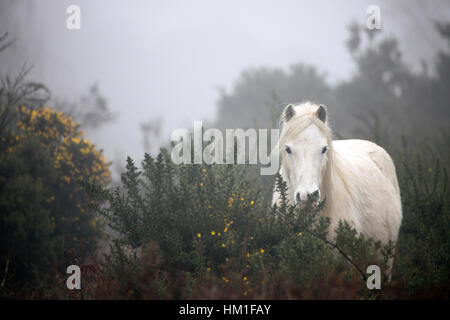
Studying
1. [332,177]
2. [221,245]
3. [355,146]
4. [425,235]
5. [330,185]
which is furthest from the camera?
[355,146]

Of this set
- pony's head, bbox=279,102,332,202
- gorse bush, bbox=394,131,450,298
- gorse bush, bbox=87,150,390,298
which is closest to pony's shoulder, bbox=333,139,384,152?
gorse bush, bbox=394,131,450,298

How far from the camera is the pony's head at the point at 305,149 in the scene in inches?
113

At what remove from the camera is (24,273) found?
483cm

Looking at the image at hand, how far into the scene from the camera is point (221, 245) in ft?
8.84

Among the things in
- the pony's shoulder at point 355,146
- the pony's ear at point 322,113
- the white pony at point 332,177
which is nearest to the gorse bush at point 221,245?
the white pony at point 332,177

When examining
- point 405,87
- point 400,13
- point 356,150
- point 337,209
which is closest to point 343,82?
point 405,87

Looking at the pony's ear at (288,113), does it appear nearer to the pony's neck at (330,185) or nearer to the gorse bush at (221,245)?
the pony's neck at (330,185)

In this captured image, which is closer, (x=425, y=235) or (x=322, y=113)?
(x=322, y=113)

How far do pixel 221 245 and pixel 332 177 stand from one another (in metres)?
1.41

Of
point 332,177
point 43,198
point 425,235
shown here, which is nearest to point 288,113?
point 332,177

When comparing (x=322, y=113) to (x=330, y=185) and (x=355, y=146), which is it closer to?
(x=330, y=185)

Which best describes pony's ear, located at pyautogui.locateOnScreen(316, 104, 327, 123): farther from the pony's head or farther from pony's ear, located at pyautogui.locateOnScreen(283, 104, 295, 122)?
pony's ear, located at pyautogui.locateOnScreen(283, 104, 295, 122)

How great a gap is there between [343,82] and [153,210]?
22665 mm
